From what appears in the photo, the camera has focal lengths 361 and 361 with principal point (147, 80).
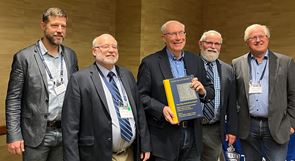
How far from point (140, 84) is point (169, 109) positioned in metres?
0.35

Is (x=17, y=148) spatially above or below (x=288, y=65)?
below

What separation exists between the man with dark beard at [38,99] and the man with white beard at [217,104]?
1.36 m

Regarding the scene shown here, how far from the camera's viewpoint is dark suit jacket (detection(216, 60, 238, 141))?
336cm

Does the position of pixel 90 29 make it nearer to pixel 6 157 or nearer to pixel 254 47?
pixel 6 157

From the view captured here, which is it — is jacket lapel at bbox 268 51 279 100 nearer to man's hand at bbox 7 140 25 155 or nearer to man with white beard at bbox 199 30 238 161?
man with white beard at bbox 199 30 238 161

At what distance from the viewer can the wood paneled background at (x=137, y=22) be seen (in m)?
4.24

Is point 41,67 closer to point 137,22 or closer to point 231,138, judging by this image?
point 231,138

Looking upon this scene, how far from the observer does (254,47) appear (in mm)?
3291

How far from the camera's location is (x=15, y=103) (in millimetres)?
2688

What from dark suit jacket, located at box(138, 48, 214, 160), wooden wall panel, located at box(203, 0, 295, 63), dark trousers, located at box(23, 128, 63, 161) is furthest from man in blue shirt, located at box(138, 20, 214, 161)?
wooden wall panel, located at box(203, 0, 295, 63)

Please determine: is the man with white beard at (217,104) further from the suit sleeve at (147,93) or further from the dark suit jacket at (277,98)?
the suit sleeve at (147,93)

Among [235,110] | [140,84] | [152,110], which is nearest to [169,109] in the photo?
[152,110]

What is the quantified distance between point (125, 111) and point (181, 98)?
1.57 ft

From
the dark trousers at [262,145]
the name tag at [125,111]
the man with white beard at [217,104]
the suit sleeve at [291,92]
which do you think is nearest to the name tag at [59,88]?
the name tag at [125,111]
